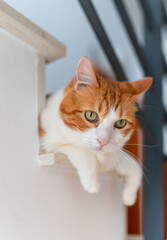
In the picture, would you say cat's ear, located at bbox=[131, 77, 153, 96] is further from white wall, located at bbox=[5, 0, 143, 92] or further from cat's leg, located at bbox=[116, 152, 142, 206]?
white wall, located at bbox=[5, 0, 143, 92]

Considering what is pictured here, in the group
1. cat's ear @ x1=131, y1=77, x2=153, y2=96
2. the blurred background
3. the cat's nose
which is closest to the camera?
the cat's nose

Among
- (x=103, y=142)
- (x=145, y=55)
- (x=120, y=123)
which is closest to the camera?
(x=103, y=142)

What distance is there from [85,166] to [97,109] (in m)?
0.19

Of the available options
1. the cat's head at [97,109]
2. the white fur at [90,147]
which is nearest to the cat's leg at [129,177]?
the white fur at [90,147]

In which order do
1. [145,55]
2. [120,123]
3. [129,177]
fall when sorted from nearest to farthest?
[120,123]
[129,177]
[145,55]

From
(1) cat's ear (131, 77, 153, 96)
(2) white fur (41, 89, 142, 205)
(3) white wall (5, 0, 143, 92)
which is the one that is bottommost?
(2) white fur (41, 89, 142, 205)

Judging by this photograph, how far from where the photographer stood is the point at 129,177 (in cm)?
117

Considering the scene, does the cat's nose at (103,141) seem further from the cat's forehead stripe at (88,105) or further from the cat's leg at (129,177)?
the cat's leg at (129,177)

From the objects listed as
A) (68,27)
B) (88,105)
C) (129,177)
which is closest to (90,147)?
(88,105)

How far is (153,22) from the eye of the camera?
1496 mm

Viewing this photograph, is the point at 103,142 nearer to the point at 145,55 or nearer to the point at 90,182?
the point at 90,182

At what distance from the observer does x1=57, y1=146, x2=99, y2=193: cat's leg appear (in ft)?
3.26

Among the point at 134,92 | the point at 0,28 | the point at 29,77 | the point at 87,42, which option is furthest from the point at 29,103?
the point at 87,42

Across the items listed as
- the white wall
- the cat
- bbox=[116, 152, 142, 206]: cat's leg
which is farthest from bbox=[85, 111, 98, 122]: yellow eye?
the white wall
